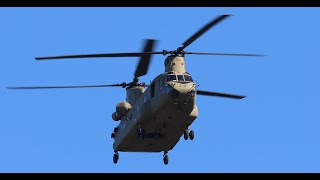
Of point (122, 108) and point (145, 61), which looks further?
point (122, 108)

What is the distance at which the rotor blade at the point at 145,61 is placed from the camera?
39281mm

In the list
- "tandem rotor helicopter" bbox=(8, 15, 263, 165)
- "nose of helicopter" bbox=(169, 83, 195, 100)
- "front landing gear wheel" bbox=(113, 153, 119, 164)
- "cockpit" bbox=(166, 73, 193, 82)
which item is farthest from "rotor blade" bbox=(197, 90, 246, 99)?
"front landing gear wheel" bbox=(113, 153, 119, 164)

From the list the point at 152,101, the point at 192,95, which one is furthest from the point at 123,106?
the point at 192,95

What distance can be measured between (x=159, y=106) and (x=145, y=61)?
18.0ft

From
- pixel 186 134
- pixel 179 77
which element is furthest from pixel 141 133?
pixel 179 77

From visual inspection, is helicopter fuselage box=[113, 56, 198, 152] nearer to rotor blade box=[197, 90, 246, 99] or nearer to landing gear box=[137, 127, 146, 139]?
landing gear box=[137, 127, 146, 139]

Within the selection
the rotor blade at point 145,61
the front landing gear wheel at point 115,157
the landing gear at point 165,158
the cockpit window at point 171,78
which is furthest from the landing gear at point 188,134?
the front landing gear wheel at point 115,157

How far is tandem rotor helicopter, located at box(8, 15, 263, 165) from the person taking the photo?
36781 mm

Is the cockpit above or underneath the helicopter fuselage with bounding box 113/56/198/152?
above

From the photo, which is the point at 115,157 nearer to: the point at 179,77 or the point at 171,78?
the point at 171,78

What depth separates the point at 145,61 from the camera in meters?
42.5

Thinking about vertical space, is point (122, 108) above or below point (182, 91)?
above

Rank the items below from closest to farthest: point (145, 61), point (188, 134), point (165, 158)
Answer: point (188, 134)
point (145, 61)
point (165, 158)

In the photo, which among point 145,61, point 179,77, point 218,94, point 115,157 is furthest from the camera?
point 115,157
